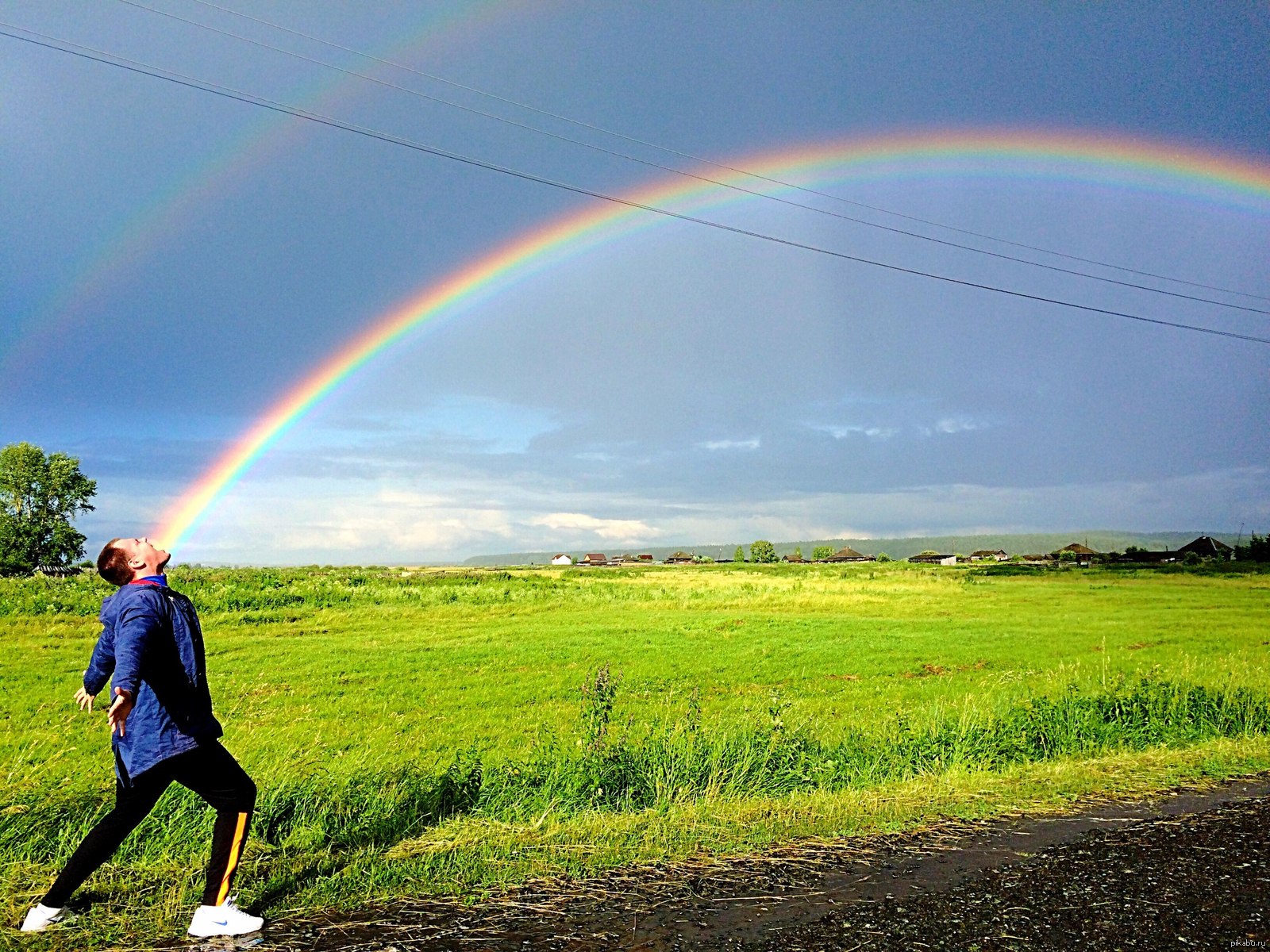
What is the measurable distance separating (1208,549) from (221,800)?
118553 millimetres

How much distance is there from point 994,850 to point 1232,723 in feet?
19.4

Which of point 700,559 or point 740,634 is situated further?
point 700,559

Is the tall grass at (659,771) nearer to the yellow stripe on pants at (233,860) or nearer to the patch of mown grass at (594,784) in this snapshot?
the patch of mown grass at (594,784)

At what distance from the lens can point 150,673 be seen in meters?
4.23

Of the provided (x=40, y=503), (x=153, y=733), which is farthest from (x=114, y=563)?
(x=40, y=503)

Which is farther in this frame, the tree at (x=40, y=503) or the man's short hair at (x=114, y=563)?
the tree at (x=40, y=503)

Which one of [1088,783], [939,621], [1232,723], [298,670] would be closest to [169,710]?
[1088,783]

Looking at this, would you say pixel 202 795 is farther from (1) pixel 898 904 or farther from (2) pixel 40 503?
(2) pixel 40 503

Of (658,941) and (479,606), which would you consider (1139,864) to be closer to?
(658,941)

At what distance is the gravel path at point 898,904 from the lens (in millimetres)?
4133

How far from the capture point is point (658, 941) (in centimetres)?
416

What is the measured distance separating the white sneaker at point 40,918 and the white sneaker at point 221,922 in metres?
0.68

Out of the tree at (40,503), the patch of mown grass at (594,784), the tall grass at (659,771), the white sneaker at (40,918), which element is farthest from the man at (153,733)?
the tree at (40,503)

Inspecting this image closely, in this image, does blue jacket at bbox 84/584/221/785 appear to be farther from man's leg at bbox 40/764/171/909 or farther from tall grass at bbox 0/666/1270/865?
tall grass at bbox 0/666/1270/865
